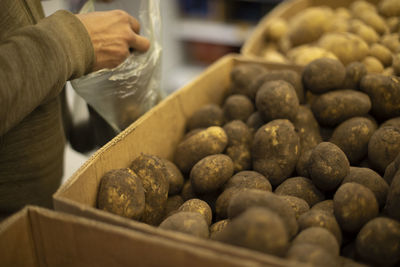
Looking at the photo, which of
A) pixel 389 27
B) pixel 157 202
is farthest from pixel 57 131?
pixel 389 27

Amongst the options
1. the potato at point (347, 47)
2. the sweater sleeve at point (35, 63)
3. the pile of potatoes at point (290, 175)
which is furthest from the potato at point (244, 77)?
the sweater sleeve at point (35, 63)

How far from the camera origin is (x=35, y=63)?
0.65 metres

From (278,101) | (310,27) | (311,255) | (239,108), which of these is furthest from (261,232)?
(310,27)

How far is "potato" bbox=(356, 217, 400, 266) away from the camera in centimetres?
56

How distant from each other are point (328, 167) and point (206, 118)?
387 mm

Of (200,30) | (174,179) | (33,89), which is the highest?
(33,89)

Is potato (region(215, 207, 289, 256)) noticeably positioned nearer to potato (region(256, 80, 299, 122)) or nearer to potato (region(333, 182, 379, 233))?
potato (region(333, 182, 379, 233))

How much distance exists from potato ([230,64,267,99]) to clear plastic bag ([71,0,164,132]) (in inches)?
8.9

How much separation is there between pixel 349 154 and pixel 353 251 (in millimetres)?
248

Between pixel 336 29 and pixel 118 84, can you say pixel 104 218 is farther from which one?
pixel 336 29

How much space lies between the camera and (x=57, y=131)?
3.06ft

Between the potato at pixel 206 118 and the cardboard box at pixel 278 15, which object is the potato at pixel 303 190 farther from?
the cardboard box at pixel 278 15

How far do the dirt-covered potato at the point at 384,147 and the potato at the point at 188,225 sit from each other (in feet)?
1.29

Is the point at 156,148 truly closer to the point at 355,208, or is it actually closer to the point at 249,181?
the point at 249,181
